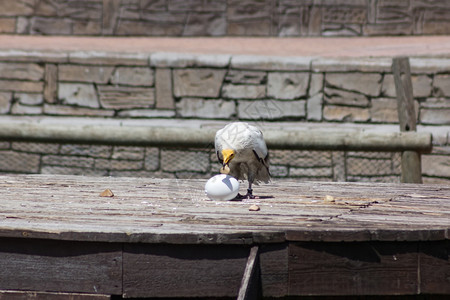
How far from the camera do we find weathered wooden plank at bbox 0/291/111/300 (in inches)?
117

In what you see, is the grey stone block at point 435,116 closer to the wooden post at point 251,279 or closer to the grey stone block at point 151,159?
the grey stone block at point 151,159

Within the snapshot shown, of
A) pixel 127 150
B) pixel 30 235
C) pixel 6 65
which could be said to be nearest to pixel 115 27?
pixel 6 65

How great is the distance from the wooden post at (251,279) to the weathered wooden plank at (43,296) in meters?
0.55

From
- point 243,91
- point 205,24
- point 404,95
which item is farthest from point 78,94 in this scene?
point 404,95

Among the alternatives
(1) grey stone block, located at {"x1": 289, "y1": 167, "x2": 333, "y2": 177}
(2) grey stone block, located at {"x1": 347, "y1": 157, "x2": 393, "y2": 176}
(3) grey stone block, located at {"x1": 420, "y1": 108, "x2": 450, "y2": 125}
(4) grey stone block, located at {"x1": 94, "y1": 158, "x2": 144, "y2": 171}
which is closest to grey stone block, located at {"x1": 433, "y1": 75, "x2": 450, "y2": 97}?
(3) grey stone block, located at {"x1": 420, "y1": 108, "x2": 450, "y2": 125}

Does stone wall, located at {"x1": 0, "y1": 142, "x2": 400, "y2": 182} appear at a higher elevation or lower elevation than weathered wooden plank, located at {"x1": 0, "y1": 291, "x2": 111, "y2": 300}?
higher

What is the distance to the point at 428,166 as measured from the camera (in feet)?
26.4

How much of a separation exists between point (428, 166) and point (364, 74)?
1328mm

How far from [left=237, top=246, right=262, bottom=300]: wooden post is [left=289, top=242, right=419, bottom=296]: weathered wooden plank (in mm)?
142

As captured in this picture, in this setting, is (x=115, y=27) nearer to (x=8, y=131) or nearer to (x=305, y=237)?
(x=8, y=131)

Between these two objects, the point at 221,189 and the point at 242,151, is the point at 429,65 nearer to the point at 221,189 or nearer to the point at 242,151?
the point at 242,151

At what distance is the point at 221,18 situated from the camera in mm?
11086

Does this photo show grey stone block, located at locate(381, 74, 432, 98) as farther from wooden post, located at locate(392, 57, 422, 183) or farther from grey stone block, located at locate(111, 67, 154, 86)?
grey stone block, located at locate(111, 67, 154, 86)

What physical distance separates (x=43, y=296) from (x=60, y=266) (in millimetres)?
148
